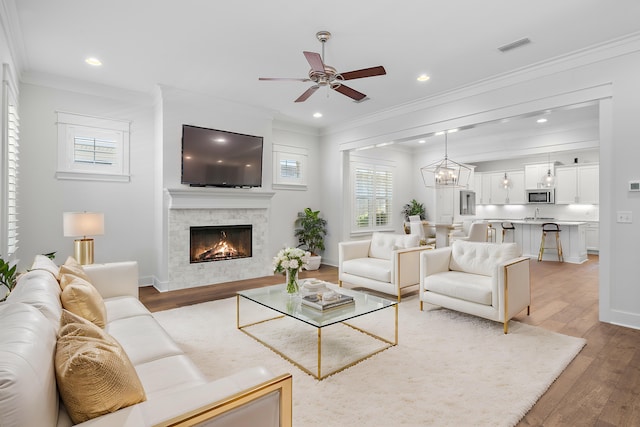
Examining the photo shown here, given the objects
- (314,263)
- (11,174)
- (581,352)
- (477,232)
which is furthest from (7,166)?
(477,232)

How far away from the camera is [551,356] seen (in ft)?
9.08

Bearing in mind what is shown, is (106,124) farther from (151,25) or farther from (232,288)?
(232,288)

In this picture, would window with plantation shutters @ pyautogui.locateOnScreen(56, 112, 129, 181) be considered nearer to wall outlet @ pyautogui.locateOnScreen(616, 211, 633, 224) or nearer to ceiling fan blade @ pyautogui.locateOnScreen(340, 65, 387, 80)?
ceiling fan blade @ pyautogui.locateOnScreen(340, 65, 387, 80)

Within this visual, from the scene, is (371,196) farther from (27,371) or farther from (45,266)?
(27,371)

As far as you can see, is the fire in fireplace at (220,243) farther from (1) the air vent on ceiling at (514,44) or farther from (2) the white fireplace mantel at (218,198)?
(1) the air vent on ceiling at (514,44)

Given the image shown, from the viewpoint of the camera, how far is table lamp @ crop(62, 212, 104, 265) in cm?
385

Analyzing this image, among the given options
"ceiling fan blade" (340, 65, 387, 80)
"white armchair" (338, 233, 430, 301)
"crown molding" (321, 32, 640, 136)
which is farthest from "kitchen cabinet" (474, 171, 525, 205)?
"ceiling fan blade" (340, 65, 387, 80)

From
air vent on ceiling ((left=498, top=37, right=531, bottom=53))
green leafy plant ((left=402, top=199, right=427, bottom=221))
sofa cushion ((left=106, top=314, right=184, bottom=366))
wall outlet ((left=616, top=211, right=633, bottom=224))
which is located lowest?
sofa cushion ((left=106, top=314, right=184, bottom=366))

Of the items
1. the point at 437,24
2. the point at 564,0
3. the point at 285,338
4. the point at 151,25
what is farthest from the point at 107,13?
the point at 564,0

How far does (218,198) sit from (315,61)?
3154 millimetres

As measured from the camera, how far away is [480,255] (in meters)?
3.92

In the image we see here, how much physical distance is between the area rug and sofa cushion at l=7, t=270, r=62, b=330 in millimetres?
1218

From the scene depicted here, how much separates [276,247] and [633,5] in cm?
575

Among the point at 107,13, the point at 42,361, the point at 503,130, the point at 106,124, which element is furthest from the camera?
the point at 503,130
